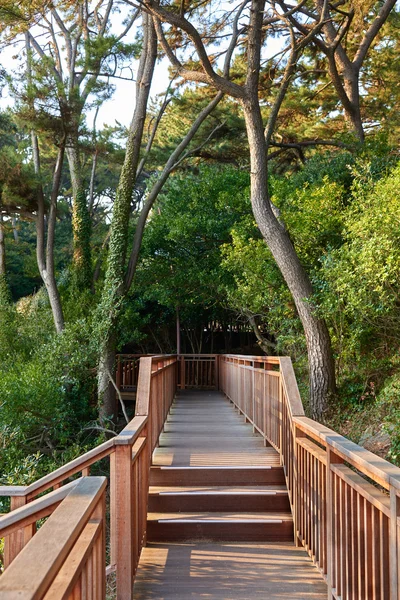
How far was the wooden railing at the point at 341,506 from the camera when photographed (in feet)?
7.30

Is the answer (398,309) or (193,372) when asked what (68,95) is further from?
(398,309)

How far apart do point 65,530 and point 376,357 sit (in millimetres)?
8260

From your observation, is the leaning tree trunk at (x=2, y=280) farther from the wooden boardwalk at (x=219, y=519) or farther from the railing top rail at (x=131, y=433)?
the railing top rail at (x=131, y=433)

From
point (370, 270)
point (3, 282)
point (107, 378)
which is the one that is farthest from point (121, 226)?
point (370, 270)

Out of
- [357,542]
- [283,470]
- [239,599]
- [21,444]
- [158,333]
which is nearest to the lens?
[357,542]

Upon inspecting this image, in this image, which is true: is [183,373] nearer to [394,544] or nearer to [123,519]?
[123,519]

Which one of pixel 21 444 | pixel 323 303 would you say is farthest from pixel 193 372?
pixel 323 303

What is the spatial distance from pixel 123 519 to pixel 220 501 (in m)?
2.10

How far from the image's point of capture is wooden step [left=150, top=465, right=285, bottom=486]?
18.5 ft

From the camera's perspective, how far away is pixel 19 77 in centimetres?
1459

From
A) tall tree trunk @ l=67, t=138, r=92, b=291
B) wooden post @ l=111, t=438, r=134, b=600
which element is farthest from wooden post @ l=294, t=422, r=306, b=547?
tall tree trunk @ l=67, t=138, r=92, b=291

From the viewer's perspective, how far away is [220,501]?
524cm

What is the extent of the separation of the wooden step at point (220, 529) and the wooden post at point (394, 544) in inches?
113

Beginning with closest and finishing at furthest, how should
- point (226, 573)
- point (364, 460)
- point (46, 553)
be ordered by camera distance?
point (46, 553), point (364, 460), point (226, 573)
